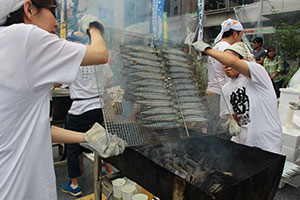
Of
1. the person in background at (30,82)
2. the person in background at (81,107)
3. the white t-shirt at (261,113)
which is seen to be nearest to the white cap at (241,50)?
the white t-shirt at (261,113)

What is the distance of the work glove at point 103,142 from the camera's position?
5.17 ft

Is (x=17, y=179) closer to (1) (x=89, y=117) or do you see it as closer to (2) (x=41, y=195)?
(2) (x=41, y=195)

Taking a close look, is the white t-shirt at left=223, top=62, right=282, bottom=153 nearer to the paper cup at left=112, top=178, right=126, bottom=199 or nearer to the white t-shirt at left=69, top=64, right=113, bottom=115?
the paper cup at left=112, top=178, right=126, bottom=199

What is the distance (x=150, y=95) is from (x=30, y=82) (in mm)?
1151

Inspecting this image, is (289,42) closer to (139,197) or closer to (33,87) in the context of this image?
(139,197)

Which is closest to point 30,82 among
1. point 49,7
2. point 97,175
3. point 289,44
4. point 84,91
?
point 49,7

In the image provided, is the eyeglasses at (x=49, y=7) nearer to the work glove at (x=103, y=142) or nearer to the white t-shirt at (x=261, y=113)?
the work glove at (x=103, y=142)

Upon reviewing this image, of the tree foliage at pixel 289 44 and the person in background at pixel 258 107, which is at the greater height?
the tree foliage at pixel 289 44

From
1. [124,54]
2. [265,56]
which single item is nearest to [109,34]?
[124,54]

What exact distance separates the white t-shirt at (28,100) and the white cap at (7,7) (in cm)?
13

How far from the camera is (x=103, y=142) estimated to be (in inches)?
63.0

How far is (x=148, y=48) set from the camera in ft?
7.64

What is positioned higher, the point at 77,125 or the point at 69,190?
the point at 77,125

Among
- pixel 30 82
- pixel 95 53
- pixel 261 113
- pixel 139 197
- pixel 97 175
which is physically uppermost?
pixel 95 53
